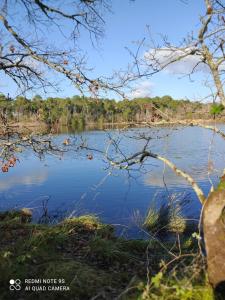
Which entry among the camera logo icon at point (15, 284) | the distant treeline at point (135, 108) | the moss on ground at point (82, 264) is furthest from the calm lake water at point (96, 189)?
the camera logo icon at point (15, 284)

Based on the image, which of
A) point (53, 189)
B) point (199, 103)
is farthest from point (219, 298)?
point (53, 189)

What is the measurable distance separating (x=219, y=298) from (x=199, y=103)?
2648mm

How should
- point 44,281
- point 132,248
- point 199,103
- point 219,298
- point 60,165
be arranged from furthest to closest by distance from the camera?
point 60,165 < point 132,248 < point 199,103 < point 44,281 < point 219,298

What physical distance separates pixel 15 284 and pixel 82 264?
1211 mm

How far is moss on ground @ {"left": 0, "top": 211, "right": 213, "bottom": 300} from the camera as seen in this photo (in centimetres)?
436

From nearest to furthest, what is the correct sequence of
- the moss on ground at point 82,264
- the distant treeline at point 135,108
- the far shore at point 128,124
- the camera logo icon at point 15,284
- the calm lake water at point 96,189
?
the moss on ground at point 82,264, the camera logo icon at point 15,284, the far shore at point 128,124, the distant treeline at point 135,108, the calm lake water at point 96,189

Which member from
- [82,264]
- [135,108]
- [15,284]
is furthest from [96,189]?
[15,284]

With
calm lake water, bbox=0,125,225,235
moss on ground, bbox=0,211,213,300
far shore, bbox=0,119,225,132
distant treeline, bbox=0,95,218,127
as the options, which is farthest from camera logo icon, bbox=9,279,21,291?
calm lake water, bbox=0,125,225,235

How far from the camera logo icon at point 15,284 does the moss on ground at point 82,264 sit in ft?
0.16

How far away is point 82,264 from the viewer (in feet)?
18.8

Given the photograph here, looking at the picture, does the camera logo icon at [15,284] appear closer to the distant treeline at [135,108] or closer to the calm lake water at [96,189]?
the distant treeline at [135,108]

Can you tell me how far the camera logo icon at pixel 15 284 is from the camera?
4.77m

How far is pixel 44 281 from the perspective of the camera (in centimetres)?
495

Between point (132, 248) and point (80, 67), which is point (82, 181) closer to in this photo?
point (132, 248)
